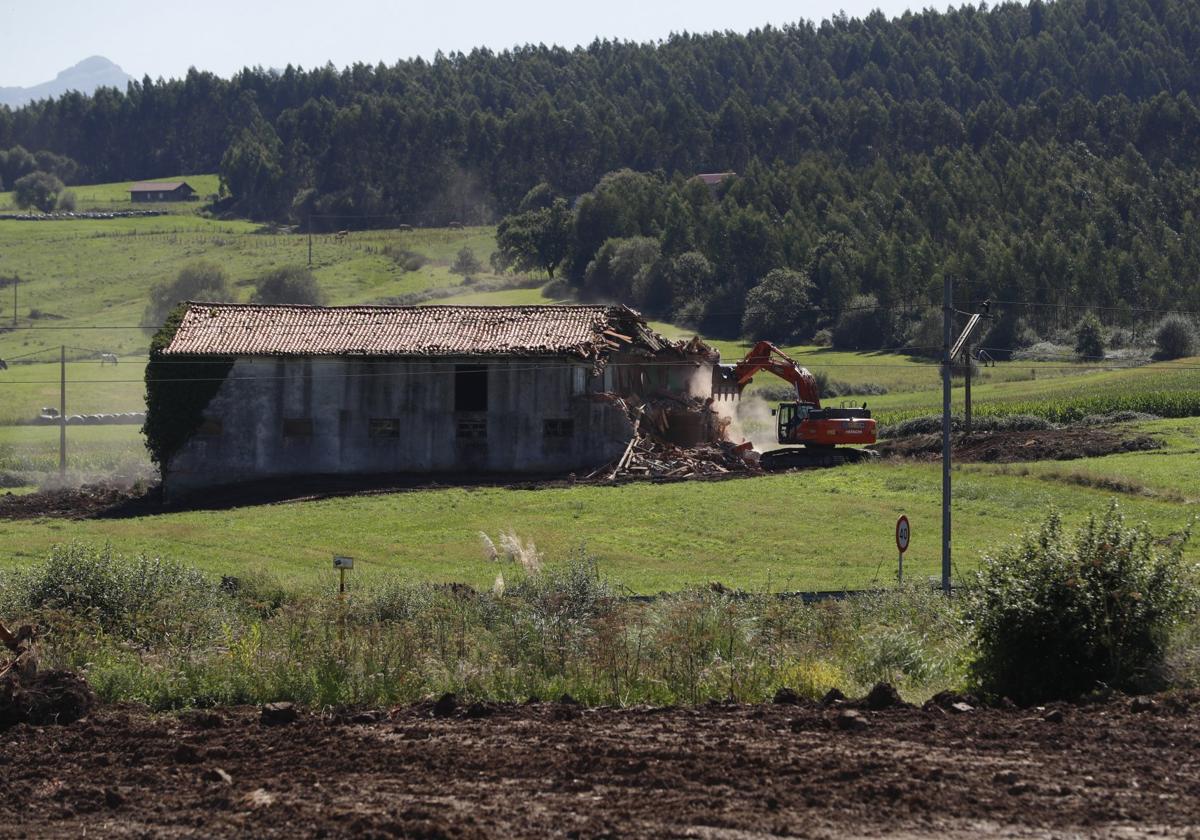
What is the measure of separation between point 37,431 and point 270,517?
1348 inches

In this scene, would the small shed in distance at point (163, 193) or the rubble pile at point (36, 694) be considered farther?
the small shed in distance at point (163, 193)

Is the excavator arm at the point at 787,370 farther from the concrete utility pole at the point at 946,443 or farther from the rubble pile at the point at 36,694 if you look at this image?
the rubble pile at the point at 36,694

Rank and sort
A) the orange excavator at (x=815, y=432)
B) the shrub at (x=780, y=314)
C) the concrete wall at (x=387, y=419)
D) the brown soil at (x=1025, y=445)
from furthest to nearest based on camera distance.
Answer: the shrub at (x=780, y=314), the orange excavator at (x=815, y=432), the concrete wall at (x=387, y=419), the brown soil at (x=1025, y=445)

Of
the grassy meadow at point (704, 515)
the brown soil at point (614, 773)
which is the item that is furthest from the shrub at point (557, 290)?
the brown soil at point (614, 773)

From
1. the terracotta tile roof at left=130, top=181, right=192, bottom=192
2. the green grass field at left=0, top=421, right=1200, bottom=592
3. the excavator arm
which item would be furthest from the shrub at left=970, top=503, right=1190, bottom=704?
the terracotta tile roof at left=130, top=181, right=192, bottom=192

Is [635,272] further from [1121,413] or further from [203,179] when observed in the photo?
[203,179]

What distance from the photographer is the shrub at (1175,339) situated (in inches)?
3214

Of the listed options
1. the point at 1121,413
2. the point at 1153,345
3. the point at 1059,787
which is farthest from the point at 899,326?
the point at 1059,787

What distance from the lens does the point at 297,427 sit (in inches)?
1860

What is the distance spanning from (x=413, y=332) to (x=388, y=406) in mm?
2549

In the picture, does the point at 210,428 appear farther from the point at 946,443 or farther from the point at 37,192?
the point at 37,192

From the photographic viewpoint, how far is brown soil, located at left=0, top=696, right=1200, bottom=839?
12242 mm

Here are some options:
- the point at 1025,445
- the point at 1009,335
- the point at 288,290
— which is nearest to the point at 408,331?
the point at 1025,445

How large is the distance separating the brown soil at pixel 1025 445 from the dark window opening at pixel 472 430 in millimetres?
12061
